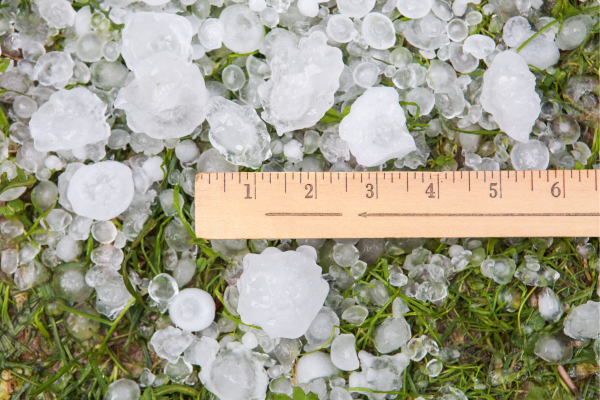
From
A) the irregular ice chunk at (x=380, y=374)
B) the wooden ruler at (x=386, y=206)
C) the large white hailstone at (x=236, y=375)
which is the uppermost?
the wooden ruler at (x=386, y=206)

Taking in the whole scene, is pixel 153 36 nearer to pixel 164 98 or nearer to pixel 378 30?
pixel 164 98

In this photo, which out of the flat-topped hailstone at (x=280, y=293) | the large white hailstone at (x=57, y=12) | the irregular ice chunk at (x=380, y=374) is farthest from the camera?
the large white hailstone at (x=57, y=12)

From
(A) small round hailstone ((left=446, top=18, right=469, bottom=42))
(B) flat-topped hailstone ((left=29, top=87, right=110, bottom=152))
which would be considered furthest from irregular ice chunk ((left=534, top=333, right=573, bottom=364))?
(B) flat-topped hailstone ((left=29, top=87, right=110, bottom=152))

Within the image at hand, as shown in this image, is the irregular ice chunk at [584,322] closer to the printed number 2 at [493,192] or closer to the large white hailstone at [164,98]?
the printed number 2 at [493,192]

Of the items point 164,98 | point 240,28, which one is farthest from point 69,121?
point 240,28

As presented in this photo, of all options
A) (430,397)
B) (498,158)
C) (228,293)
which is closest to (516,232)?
(498,158)

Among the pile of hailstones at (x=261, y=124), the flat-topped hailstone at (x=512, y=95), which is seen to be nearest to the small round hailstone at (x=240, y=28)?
the pile of hailstones at (x=261, y=124)
